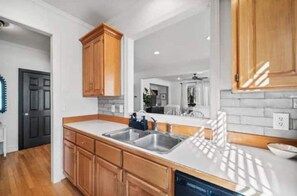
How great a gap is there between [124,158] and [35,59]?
399 centimetres

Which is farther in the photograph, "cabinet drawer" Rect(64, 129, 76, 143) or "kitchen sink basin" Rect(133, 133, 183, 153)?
"cabinet drawer" Rect(64, 129, 76, 143)

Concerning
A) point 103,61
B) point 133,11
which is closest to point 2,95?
point 103,61

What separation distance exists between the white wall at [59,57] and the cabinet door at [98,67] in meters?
0.49

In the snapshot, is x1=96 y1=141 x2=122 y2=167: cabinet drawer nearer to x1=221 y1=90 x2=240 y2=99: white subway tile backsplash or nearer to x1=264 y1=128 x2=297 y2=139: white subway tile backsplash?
x1=221 y1=90 x2=240 y2=99: white subway tile backsplash

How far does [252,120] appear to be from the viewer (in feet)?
3.96

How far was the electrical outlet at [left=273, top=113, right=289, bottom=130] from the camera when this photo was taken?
3.50ft

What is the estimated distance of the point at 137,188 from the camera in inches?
46.3

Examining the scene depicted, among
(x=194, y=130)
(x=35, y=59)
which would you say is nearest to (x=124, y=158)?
(x=194, y=130)

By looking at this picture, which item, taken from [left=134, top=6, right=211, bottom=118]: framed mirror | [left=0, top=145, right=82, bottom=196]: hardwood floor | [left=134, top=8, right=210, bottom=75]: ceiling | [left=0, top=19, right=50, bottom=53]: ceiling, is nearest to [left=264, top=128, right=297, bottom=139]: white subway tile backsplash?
[left=134, top=6, right=211, bottom=118]: framed mirror

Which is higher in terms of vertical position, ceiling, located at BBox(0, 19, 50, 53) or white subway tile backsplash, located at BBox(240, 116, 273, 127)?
ceiling, located at BBox(0, 19, 50, 53)

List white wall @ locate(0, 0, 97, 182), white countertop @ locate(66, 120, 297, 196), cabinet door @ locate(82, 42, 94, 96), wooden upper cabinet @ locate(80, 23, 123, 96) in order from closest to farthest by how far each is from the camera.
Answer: white countertop @ locate(66, 120, 297, 196) → white wall @ locate(0, 0, 97, 182) → wooden upper cabinet @ locate(80, 23, 123, 96) → cabinet door @ locate(82, 42, 94, 96)

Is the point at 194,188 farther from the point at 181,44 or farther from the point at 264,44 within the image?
the point at 181,44

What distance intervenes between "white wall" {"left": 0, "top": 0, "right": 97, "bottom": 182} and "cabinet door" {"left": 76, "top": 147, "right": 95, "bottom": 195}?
2.05 feet

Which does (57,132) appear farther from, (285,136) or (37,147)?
(285,136)
